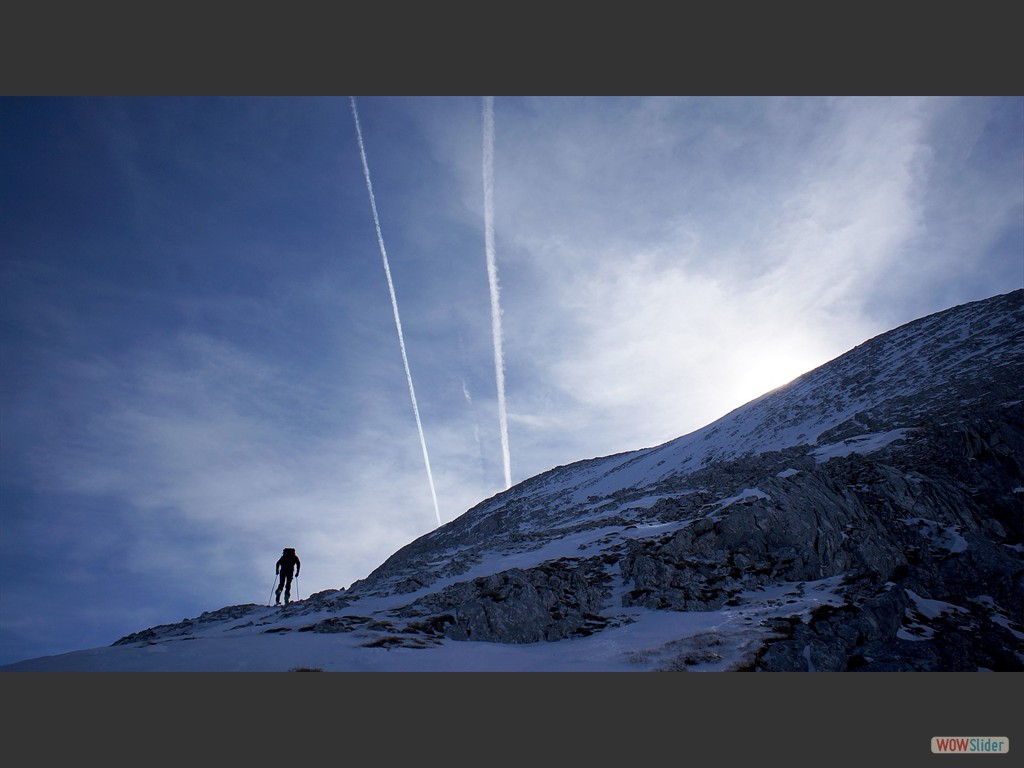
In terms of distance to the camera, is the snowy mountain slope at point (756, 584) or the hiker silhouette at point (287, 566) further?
the hiker silhouette at point (287, 566)

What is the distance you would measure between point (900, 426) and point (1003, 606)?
2224 centimetres

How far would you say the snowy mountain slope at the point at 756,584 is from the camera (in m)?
16.2

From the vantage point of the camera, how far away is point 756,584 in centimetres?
2391

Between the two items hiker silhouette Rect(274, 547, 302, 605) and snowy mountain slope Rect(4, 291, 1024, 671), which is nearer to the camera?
snowy mountain slope Rect(4, 291, 1024, 671)

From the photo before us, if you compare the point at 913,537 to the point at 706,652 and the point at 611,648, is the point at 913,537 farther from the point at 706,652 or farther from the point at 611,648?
the point at 611,648

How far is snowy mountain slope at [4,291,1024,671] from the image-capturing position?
16234 millimetres

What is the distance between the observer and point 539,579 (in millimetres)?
24672

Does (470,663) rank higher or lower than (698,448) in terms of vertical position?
lower
